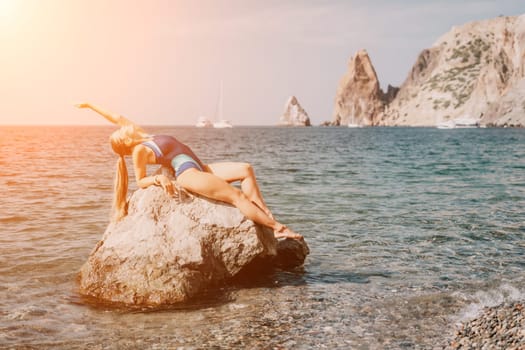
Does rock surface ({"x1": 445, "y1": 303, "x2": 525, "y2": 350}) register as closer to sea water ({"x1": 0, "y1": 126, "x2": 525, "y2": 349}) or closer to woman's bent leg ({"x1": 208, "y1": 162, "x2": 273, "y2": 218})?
sea water ({"x1": 0, "y1": 126, "x2": 525, "y2": 349})

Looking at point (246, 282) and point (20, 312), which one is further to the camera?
point (246, 282)

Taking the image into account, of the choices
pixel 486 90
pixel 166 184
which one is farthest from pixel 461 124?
pixel 166 184

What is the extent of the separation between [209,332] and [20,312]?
2.78 metres

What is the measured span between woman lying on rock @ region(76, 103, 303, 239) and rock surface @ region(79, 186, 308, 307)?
14cm

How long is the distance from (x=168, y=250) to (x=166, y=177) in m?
1.20

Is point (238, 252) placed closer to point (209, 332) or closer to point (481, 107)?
point (209, 332)

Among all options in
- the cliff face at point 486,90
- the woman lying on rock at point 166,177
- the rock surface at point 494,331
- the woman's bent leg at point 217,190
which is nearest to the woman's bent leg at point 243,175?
the woman lying on rock at point 166,177

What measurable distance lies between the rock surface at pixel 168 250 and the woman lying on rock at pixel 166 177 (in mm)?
141

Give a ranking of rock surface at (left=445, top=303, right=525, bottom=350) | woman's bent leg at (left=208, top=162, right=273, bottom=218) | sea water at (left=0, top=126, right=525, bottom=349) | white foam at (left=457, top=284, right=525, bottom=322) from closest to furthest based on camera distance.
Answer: rock surface at (left=445, top=303, right=525, bottom=350) < sea water at (left=0, top=126, right=525, bottom=349) < white foam at (left=457, top=284, right=525, bottom=322) < woman's bent leg at (left=208, top=162, right=273, bottom=218)

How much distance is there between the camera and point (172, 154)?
28.4ft

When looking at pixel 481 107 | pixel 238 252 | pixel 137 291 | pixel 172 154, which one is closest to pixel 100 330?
pixel 137 291

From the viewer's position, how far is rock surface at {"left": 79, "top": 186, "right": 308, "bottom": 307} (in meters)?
7.82

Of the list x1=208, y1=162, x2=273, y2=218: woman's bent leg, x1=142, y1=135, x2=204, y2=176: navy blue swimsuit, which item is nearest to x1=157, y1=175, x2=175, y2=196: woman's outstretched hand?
x1=142, y1=135, x2=204, y2=176: navy blue swimsuit

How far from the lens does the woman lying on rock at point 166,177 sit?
8.37m
